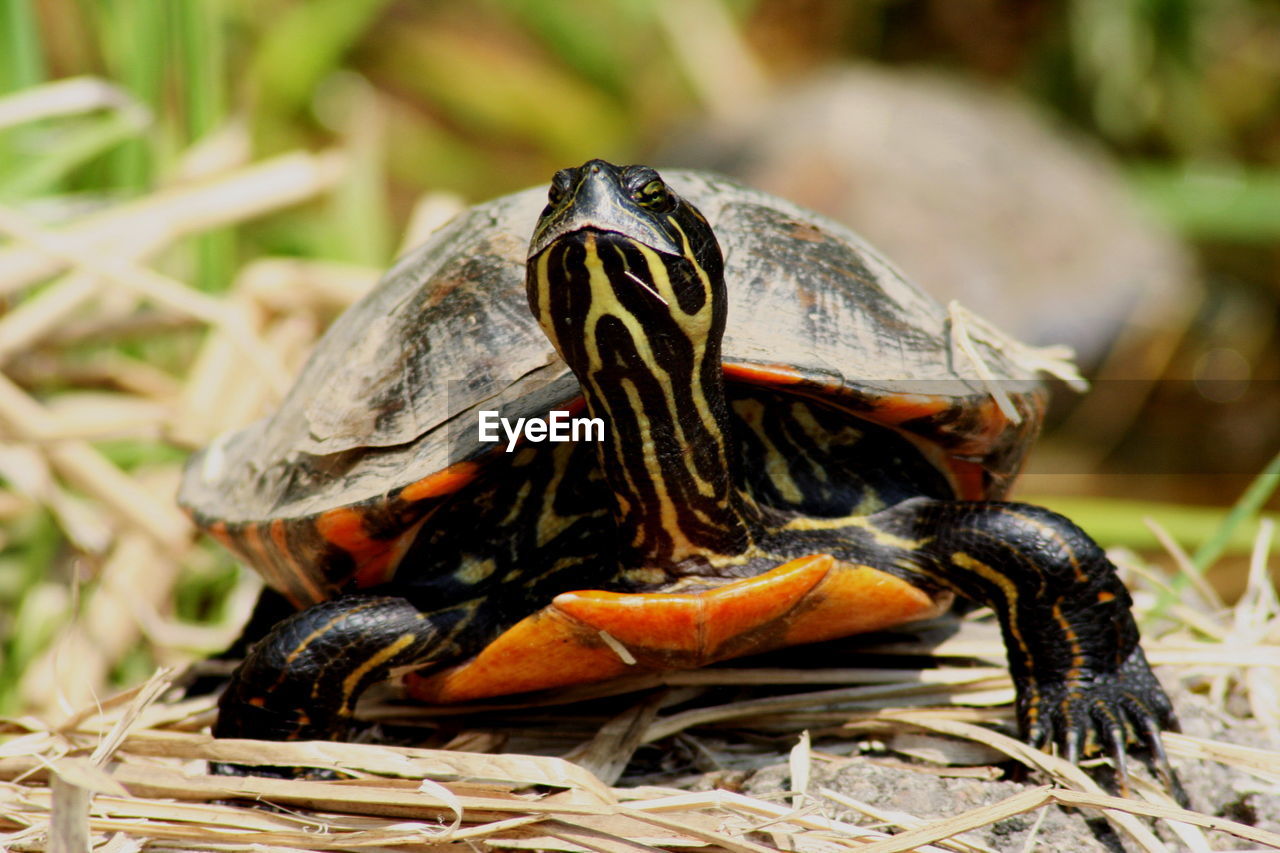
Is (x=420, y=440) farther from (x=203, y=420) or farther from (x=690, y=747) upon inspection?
(x=203, y=420)

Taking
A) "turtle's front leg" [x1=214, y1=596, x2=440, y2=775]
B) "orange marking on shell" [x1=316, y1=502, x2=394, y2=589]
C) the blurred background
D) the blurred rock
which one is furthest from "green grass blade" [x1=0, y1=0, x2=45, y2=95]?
the blurred rock

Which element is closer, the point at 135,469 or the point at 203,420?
the point at 203,420

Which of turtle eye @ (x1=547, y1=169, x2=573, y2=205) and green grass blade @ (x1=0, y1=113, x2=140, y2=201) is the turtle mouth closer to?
turtle eye @ (x1=547, y1=169, x2=573, y2=205)

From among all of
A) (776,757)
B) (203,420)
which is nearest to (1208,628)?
(776,757)

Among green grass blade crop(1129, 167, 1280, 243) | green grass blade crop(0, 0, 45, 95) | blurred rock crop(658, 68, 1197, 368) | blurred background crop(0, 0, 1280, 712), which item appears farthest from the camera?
green grass blade crop(1129, 167, 1280, 243)

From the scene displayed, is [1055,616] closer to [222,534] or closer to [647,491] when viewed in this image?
[647,491]

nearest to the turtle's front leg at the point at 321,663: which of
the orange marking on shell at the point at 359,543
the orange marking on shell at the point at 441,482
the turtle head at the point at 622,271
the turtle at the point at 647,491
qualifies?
the turtle at the point at 647,491
